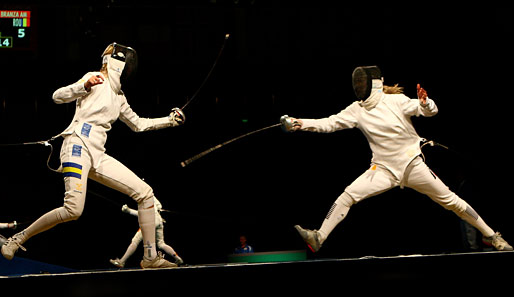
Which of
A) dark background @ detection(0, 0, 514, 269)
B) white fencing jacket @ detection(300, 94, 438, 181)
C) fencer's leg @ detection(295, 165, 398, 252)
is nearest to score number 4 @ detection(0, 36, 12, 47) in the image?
dark background @ detection(0, 0, 514, 269)

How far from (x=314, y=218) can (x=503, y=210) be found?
213 cm

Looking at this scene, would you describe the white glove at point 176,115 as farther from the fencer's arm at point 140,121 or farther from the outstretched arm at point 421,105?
the outstretched arm at point 421,105

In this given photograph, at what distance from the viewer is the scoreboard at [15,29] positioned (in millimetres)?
5660

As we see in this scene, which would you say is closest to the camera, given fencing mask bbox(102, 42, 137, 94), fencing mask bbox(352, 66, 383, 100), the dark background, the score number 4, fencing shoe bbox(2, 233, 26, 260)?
fencing shoe bbox(2, 233, 26, 260)

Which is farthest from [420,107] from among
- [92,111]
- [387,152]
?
[92,111]

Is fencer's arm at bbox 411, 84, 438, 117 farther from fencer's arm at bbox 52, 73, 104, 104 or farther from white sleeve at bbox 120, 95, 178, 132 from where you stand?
fencer's arm at bbox 52, 73, 104, 104

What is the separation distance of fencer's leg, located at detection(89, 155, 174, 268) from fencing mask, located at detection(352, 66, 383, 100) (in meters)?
1.49

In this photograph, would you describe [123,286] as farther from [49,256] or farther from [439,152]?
[439,152]

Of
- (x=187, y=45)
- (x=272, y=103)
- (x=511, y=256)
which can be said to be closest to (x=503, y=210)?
(x=272, y=103)

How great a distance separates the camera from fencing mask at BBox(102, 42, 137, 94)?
3328 millimetres

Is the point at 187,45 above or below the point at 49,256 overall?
above

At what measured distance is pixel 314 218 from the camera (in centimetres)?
698

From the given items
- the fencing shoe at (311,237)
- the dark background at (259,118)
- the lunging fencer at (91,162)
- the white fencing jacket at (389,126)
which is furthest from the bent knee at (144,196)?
the dark background at (259,118)

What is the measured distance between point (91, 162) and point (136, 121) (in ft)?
1.47
